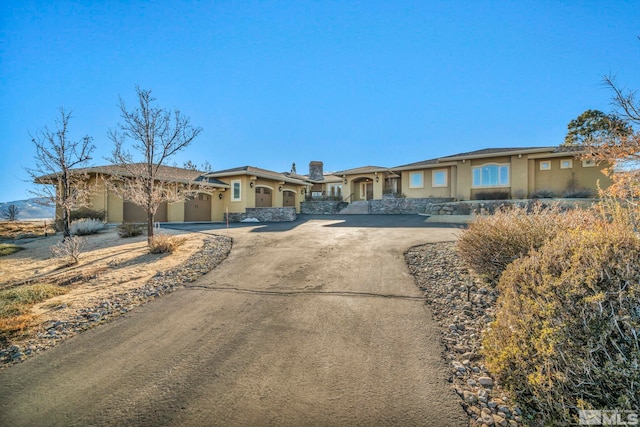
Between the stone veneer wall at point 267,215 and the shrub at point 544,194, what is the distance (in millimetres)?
17175

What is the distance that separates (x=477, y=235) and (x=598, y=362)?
3.80m

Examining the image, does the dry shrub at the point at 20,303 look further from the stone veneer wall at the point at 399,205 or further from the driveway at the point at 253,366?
the stone veneer wall at the point at 399,205

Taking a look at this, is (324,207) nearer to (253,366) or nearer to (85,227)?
(85,227)

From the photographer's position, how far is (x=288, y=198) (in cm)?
2689

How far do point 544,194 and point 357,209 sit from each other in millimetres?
13610

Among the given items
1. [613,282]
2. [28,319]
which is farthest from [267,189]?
[613,282]

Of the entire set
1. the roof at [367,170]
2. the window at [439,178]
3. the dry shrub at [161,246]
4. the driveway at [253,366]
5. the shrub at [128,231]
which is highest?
the roof at [367,170]

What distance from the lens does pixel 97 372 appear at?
10.0ft

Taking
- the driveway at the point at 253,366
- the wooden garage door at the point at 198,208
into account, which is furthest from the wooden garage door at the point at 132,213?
the driveway at the point at 253,366

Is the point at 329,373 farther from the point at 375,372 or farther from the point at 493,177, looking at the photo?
the point at 493,177

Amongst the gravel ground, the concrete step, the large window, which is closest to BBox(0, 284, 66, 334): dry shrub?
the gravel ground

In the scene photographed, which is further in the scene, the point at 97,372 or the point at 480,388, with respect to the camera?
the point at 97,372

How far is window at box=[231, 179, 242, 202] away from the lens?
69.7ft

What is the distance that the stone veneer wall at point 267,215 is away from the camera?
64.1 feet
